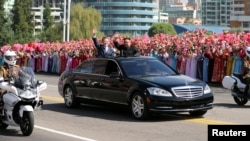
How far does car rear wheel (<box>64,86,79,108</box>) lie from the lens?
558 inches

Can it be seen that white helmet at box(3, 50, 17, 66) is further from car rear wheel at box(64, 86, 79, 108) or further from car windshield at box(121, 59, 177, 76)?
car rear wheel at box(64, 86, 79, 108)

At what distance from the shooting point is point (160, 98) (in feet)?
36.7

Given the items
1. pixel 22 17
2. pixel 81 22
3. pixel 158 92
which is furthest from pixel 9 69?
pixel 81 22

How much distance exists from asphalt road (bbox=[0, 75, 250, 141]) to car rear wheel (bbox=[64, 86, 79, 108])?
17cm

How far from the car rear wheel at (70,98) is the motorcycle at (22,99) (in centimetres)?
392

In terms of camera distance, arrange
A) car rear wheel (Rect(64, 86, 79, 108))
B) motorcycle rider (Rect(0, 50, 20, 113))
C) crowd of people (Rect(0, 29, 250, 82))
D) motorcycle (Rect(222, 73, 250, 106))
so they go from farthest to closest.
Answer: crowd of people (Rect(0, 29, 250, 82))
motorcycle (Rect(222, 73, 250, 106))
car rear wheel (Rect(64, 86, 79, 108))
motorcycle rider (Rect(0, 50, 20, 113))

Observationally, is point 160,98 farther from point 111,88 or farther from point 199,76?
point 199,76

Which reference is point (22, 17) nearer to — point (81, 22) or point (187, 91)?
point (81, 22)

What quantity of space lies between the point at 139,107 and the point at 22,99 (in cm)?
284

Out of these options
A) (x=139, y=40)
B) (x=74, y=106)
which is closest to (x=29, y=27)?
(x=139, y=40)

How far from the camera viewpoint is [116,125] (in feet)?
36.6

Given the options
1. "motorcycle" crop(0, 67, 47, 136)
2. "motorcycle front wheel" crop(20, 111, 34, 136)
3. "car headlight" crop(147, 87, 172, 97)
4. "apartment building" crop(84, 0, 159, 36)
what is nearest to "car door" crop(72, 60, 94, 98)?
"car headlight" crop(147, 87, 172, 97)

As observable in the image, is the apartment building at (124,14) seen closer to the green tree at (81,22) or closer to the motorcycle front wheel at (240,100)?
the green tree at (81,22)

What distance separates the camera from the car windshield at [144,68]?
40.4 ft
